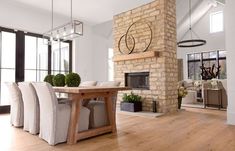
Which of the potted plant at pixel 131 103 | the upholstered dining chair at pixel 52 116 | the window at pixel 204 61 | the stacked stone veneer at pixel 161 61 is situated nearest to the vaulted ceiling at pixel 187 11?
the window at pixel 204 61

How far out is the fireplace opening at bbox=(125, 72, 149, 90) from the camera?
17.8ft

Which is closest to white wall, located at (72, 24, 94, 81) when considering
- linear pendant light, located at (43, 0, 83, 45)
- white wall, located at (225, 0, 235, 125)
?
linear pendant light, located at (43, 0, 83, 45)

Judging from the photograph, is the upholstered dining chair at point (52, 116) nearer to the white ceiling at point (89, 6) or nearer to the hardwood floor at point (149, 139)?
the hardwood floor at point (149, 139)

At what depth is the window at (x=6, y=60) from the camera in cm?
Result: 535

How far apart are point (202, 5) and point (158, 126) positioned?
283 inches

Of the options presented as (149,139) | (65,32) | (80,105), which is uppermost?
(65,32)

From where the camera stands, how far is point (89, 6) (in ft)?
18.9

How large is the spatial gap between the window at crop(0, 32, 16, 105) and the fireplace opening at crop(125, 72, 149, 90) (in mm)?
3287

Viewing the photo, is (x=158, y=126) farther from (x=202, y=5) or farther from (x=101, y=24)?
(x=202, y=5)

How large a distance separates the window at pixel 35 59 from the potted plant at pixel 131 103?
2.82 m

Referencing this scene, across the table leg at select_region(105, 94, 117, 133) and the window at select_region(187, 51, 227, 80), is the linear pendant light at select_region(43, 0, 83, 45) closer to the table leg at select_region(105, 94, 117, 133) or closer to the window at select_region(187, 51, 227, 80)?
the table leg at select_region(105, 94, 117, 133)

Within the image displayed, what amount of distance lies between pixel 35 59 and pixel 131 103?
3281 millimetres

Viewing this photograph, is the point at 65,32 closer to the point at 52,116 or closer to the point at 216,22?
the point at 52,116

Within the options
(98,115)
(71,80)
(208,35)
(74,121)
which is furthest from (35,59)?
(208,35)
